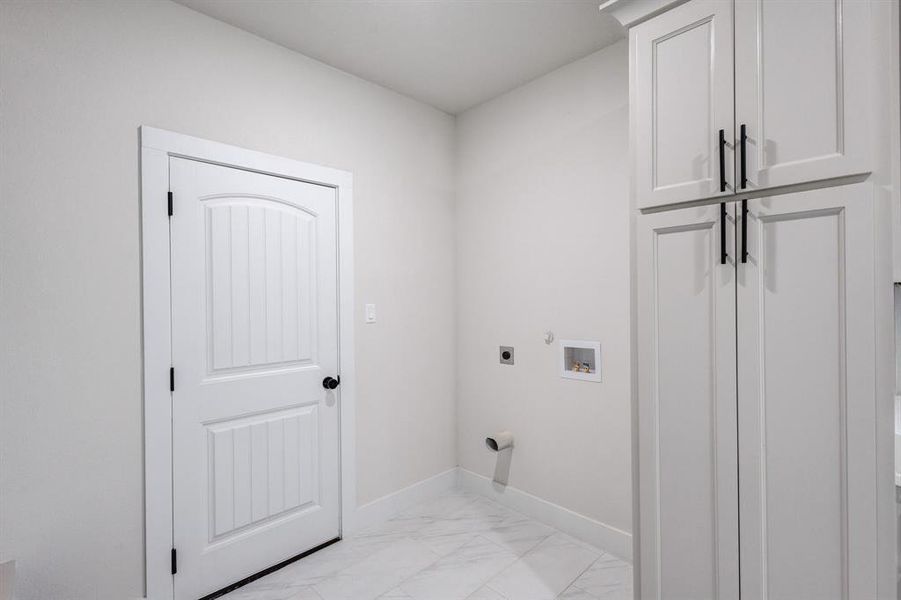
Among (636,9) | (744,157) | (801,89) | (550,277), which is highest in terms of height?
(636,9)

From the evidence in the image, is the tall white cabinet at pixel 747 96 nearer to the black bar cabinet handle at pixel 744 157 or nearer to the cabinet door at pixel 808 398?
the black bar cabinet handle at pixel 744 157

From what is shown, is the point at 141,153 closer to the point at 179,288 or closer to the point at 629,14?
the point at 179,288

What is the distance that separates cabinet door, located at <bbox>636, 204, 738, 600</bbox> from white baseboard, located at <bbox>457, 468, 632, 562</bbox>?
0.75 m

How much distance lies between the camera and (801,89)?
126 cm

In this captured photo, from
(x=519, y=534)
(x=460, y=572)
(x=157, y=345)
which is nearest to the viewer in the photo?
(x=157, y=345)

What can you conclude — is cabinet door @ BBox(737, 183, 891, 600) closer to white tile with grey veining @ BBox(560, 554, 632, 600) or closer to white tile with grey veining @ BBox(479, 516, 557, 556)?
white tile with grey veining @ BBox(560, 554, 632, 600)

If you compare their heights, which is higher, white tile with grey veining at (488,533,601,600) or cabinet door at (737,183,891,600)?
cabinet door at (737,183,891,600)

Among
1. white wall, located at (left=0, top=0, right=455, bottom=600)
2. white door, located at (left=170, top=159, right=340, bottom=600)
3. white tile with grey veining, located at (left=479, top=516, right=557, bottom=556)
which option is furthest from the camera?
white tile with grey veining, located at (left=479, top=516, right=557, bottom=556)

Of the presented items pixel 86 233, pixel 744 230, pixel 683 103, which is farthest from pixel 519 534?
pixel 86 233

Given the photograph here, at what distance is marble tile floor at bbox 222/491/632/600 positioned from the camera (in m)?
2.05

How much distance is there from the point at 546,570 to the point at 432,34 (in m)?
2.68

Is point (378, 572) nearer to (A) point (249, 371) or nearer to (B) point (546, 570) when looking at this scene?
(B) point (546, 570)

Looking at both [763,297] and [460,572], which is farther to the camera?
[460,572]

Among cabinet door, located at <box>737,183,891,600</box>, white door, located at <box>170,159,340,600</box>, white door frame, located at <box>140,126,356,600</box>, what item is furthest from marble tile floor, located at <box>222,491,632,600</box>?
cabinet door, located at <box>737,183,891,600</box>
